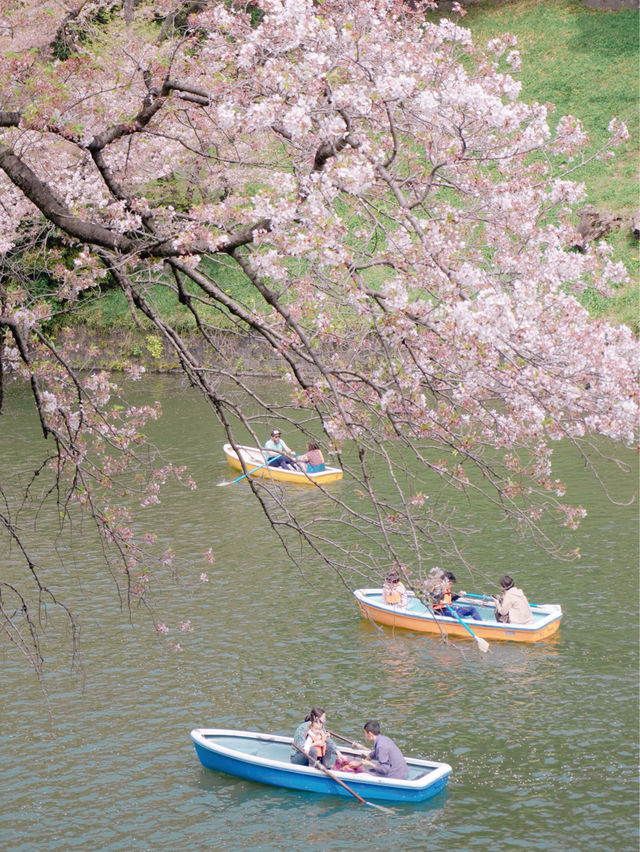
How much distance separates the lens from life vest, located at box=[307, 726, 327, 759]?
11.6 metres

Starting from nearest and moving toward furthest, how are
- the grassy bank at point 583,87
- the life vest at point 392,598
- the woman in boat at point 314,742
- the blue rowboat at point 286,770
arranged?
the blue rowboat at point 286,770, the woman in boat at point 314,742, the life vest at point 392,598, the grassy bank at point 583,87

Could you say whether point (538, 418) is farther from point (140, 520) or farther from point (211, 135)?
point (140, 520)

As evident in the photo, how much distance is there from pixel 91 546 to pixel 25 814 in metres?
9.40

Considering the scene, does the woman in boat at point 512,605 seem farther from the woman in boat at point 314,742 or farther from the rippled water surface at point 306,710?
the woman in boat at point 314,742

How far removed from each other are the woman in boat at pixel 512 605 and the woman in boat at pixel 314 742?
4724 mm

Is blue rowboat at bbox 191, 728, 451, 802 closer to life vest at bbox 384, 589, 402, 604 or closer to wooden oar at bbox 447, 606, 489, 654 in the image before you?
wooden oar at bbox 447, 606, 489, 654

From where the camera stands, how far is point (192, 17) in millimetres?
7562

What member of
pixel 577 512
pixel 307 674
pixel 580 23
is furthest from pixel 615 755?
pixel 580 23

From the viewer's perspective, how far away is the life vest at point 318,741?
11562 mm

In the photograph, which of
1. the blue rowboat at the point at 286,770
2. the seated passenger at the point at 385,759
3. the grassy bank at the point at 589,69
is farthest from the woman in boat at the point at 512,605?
the grassy bank at the point at 589,69

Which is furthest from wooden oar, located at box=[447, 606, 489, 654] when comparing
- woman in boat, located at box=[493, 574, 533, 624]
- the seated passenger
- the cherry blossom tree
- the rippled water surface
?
the cherry blossom tree

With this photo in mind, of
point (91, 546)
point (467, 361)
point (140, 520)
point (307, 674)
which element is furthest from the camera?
point (140, 520)

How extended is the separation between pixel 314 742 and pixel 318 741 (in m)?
0.05

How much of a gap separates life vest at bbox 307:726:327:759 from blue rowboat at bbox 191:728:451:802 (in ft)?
0.67
